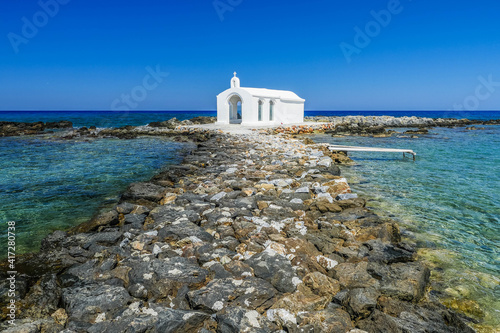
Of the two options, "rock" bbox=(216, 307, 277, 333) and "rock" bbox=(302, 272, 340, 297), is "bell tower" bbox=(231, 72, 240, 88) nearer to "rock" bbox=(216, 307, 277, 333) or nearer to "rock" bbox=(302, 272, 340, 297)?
"rock" bbox=(302, 272, 340, 297)

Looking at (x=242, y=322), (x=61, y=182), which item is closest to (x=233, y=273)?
(x=242, y=322)

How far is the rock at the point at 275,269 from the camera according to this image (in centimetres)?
328

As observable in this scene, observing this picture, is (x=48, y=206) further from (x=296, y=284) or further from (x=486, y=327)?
(x=486, y=327)

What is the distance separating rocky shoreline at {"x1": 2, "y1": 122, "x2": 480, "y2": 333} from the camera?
2.75 meters

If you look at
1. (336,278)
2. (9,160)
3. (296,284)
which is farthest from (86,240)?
(9,160)

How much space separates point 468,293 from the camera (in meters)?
3.57

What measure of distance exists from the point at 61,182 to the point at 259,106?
22.6 metres

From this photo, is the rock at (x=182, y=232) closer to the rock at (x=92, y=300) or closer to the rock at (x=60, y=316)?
the rock at (x=92, y=300)

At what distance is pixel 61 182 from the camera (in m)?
9.32

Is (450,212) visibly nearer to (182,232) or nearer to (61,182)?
(182,232)

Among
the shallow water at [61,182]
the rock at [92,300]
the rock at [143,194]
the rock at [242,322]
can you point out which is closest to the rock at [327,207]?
the rock at [242,322]

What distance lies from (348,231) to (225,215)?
2139 millimetres

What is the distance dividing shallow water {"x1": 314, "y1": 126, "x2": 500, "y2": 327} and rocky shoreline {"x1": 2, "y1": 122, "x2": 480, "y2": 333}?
0.51m

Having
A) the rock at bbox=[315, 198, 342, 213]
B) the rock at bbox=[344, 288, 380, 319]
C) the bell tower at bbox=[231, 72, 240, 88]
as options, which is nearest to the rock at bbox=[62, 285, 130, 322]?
the rock at bbox=[344, 288, 380, 319]
